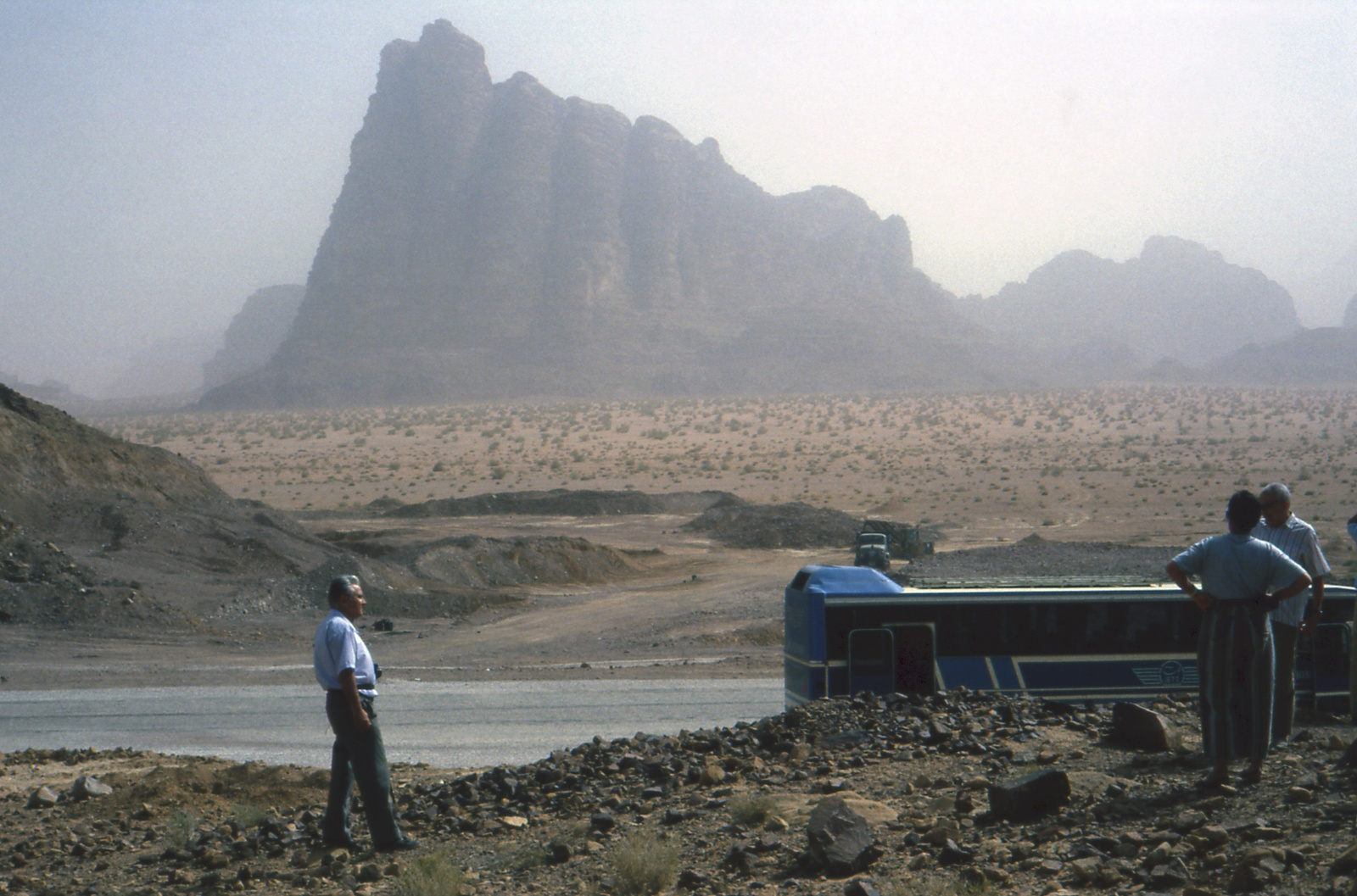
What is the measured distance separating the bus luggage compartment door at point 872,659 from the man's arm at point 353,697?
18.6 ft

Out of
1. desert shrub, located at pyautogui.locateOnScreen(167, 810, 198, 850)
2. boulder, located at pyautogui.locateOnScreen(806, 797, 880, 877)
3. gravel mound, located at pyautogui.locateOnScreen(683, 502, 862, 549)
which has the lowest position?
gravel mound, located at pyautogui.locateOnScreen(683, 502, 862, 549)

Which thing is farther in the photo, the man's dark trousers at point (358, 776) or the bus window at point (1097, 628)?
the bus window at point (1097, 628)

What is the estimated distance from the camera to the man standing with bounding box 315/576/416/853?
7578 mm

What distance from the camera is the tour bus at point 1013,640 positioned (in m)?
11.8

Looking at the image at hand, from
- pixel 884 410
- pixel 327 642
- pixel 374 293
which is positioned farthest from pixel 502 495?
pixel 374 293

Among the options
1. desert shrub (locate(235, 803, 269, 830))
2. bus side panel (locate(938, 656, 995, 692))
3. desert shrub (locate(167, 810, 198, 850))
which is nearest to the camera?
desert shrub (locate(167, 810, 198, 850))

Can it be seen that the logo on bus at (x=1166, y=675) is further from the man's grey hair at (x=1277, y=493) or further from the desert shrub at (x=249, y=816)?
the desert shrub at (x=249, y=816)

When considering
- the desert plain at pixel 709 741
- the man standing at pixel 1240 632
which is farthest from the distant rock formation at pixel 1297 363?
the man standing at pixel 1240 632

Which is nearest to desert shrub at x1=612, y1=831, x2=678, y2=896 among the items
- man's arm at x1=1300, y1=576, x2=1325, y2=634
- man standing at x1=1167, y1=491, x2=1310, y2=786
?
man standing at x1=1167, y1=491, x2=1310, y2=786

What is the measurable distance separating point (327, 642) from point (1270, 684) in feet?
19.2

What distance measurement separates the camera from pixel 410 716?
16.2m

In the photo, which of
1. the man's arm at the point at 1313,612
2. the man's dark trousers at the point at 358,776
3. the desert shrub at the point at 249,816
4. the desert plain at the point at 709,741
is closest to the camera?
the desert plain at the point at 709,741

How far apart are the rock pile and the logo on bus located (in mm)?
1569

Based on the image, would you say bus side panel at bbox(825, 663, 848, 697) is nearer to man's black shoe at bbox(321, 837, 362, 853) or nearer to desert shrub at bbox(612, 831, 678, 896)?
desert shrub at bbox(612, 831, 678, 896)
